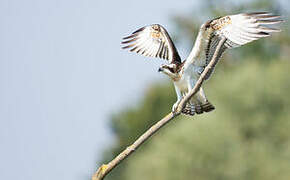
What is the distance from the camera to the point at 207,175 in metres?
29.1

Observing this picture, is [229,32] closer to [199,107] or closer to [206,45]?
[206,45]

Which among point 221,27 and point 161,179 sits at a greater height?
point 221,27

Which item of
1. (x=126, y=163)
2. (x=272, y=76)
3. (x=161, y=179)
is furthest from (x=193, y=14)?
(x=161, y=179)

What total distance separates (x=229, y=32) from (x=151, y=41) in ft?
6.29

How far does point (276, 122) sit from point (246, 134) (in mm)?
1325

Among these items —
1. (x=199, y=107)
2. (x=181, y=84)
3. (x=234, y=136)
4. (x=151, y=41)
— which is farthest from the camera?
(x=234, y=136)

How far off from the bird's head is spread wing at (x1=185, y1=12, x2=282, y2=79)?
0.57 feet

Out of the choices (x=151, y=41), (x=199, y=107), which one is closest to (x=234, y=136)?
(x=151, y=41)

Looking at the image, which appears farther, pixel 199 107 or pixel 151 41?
pixel 151 41

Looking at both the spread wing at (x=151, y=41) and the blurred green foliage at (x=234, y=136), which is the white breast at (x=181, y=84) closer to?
the spread wing at (x=151, y=41)

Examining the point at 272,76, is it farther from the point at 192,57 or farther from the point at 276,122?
the point at 192,57

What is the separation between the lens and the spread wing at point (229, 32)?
9719 millimetres

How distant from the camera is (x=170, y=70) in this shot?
34.1 ft

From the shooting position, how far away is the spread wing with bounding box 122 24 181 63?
11562 millimetres
